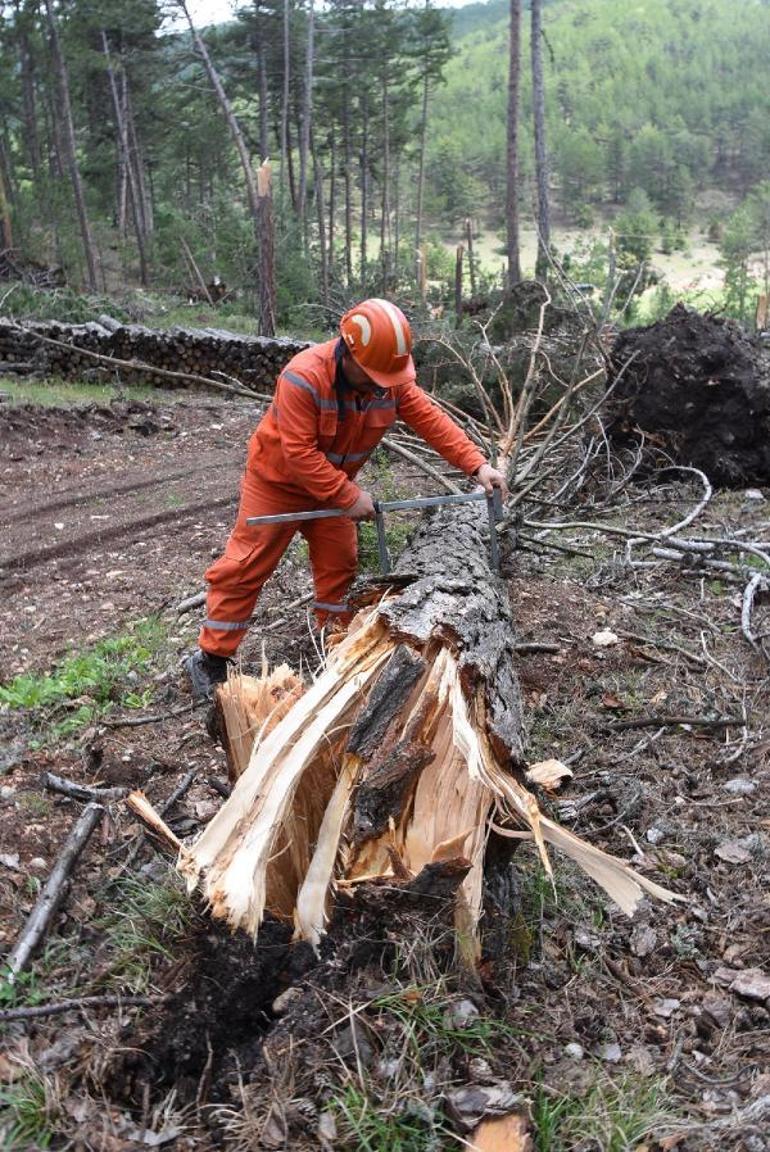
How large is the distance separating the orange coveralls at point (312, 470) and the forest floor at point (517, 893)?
0.38 meters

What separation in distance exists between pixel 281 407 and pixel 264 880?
2.21 metres

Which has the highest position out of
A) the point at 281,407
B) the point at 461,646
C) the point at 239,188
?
the point at 281,407

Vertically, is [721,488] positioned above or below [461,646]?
below

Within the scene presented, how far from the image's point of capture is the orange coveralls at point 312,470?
3.86 m

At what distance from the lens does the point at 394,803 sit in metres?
2.33

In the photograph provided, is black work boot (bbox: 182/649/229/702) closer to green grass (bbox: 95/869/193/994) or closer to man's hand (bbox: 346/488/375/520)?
A: man's hand (bbox: 346/488/375/520)

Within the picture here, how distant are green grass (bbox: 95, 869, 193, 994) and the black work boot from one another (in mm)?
1564

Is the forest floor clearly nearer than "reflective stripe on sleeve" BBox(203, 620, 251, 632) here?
Yes

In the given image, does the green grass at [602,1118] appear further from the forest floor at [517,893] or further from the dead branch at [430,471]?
the dead branch at [430,471]

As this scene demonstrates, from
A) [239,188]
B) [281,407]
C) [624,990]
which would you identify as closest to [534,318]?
[281,407]

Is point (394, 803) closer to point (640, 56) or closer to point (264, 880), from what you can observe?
point (264, 880)

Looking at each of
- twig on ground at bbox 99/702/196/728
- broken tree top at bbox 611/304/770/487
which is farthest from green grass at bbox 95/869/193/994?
broken tree top at bbox 611/304/770/487

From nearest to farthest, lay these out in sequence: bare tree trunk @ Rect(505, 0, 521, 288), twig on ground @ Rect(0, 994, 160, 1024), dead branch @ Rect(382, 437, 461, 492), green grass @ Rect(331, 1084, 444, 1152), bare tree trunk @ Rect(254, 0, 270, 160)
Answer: green grass @ Rect(331, 1084, 444, 1152) < twig on ground @ Rect(0, 994, 160, 1024) < dead branch @ Rect(382, 437, 461, 492) < bare tree trunk @ Rect(505, 0, 521, 288) < bare tree trunk @ Rect(254, 0, 270, 160)

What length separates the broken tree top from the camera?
736cm
